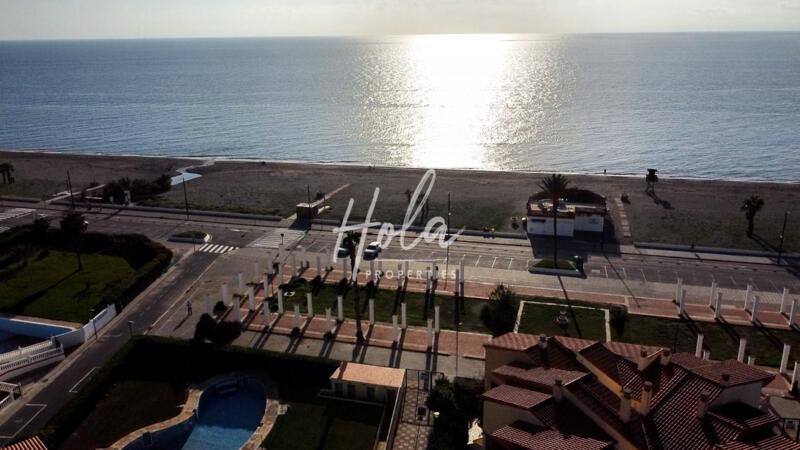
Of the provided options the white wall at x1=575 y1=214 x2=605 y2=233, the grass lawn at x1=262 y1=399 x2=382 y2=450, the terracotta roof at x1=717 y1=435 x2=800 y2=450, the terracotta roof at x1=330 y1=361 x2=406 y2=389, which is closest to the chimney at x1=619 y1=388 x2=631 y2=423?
the terracotta roof at x1=717 y1=435 x2=800 y2=450

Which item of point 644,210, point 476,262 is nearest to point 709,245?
point 644,210

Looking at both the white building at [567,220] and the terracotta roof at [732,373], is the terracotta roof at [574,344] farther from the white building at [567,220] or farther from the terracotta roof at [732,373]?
the white building at [567,220]

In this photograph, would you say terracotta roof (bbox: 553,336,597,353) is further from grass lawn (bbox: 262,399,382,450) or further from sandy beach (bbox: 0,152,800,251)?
sandy beach (bbox: 0,152,800,251)

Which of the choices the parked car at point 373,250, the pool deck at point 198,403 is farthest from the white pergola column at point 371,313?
the parked car at point 373,250

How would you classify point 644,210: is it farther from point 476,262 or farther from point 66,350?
point 66,350

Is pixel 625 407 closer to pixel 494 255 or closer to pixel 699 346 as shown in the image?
pixel 699 346
